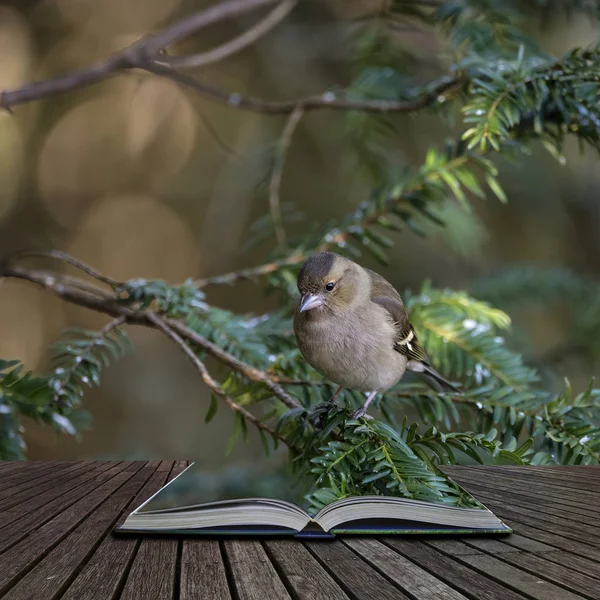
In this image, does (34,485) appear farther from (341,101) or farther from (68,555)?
(341,101)

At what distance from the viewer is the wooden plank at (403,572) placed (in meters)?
0.48

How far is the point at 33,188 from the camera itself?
218 centimetres

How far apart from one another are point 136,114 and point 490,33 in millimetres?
1420

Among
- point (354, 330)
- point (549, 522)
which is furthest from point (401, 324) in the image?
point (549, 522)

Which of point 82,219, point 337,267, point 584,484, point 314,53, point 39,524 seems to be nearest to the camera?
point 39,524

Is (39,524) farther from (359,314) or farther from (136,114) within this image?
(136,114)

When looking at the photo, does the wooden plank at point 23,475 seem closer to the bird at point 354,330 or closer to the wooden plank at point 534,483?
the bird at point 354,330

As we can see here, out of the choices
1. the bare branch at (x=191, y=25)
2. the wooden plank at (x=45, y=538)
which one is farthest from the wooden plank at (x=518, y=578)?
the bare branch at (x=191, y=25)

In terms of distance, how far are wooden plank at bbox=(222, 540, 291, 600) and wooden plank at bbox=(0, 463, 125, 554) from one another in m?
0.20

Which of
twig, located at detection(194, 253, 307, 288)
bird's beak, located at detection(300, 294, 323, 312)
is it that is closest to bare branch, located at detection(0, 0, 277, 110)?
twig, located at detection(194, 253, 307, 288)

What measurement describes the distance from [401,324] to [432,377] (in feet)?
0.38

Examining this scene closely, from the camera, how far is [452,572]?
1.71ft

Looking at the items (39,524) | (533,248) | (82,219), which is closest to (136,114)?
(82,219)

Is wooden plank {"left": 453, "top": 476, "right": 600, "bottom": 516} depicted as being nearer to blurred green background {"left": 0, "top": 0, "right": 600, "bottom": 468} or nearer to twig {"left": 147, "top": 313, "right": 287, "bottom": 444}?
twig {"left": 147, "top": 313, "right": 287, "bottom": 444}
